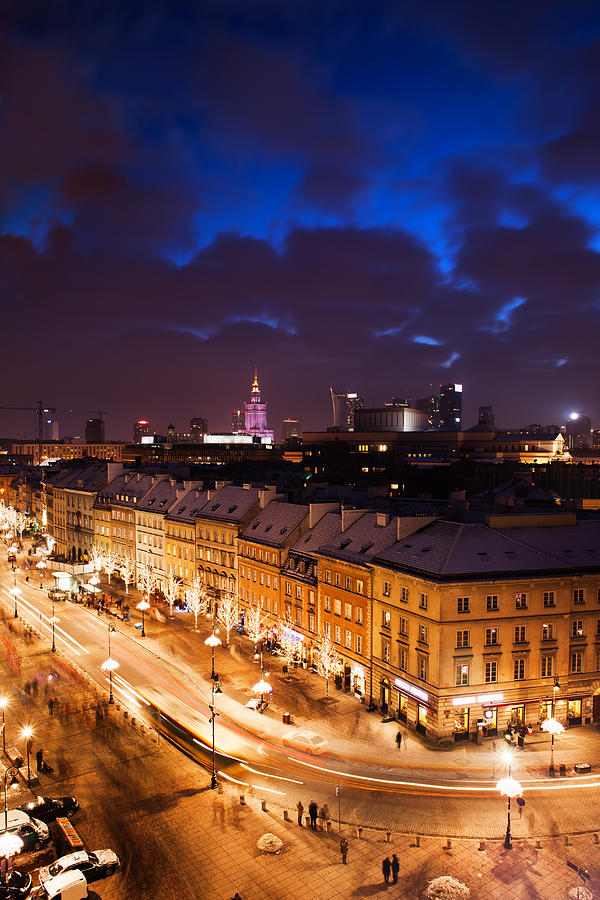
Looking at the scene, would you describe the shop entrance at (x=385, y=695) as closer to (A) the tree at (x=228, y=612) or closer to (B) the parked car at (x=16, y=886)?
(A) the tree at (x=228, y=612)

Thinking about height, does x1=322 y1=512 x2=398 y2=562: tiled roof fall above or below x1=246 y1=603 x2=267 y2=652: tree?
above

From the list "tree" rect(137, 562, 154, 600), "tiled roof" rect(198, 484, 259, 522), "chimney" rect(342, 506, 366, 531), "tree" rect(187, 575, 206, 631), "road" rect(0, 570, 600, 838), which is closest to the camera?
"road" rect(0, 570, 600, 838)

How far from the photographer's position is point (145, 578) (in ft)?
327

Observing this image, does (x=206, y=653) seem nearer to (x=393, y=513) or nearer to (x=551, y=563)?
(x=393, y=513)

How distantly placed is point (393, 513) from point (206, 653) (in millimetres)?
24395

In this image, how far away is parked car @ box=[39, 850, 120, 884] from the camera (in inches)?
1235

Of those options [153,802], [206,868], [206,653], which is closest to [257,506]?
[206,653]

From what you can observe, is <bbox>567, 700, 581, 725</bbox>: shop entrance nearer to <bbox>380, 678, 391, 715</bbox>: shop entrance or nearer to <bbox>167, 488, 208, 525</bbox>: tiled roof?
<bbox>380, 678, 391, 715</bbox>: shop entrance

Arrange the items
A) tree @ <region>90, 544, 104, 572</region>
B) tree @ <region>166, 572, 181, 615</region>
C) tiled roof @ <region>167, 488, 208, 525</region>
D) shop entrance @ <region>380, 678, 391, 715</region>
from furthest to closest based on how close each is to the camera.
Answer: tree @ <region>90, 544, 104, 572</region> → tiled roof @ <region>167, 488, 208, 525</region> → tree @ <region>166, 572, 181, 615</region> → shop entrance @ <region>380, 678, 391, 715</region>

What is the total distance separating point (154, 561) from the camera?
104188mm

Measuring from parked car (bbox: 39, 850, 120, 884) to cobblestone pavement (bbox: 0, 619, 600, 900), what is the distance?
0.50 m

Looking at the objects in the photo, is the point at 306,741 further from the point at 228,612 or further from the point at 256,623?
the point at 228,612

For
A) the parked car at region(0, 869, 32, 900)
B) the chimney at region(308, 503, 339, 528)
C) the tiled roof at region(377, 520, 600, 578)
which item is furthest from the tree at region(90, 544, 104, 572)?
the parked car at region(0, 869, 32, 900)

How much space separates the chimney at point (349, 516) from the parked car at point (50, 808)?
36.0 m
